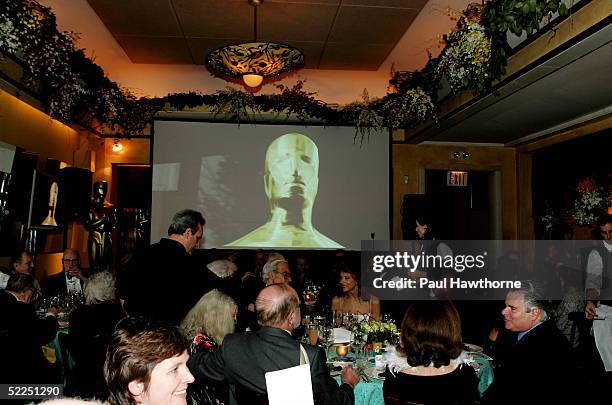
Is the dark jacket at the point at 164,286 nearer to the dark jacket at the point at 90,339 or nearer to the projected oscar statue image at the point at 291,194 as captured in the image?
the dark jacket at the point at 90,339

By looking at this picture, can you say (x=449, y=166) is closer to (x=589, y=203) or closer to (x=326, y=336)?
(x=589, y=203)

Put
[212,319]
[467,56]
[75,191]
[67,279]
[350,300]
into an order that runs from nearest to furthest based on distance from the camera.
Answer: [212,319] < [467,56] < [350,300] < [67,279] < [75,191]

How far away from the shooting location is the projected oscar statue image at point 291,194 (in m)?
7.88

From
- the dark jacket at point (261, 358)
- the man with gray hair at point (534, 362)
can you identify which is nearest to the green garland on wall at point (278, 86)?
the man with gray hair at point (534, 362)

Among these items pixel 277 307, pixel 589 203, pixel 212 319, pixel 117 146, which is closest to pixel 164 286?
pixel 212 319

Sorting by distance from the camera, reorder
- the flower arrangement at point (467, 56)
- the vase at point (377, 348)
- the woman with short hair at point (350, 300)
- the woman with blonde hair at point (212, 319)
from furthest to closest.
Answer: the woman with short hair at point (350, 300) → the flower arrangement at point (467, 56) → the vase at point (377, 348) → the woman with blonde hair at point (212, 319)

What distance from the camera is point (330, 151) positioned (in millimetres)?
8070

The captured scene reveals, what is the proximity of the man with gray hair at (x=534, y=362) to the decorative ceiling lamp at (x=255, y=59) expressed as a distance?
3660 mm

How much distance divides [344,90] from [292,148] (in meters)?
1.34

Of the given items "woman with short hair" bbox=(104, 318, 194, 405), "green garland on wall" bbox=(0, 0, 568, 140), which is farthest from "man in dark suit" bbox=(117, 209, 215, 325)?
"green garland on wall" bbox=(0, 0, 568, 140)

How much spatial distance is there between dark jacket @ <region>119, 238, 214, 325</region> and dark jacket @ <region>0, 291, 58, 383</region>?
1.97 feet

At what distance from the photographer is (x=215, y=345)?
267cm

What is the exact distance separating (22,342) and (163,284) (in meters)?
0.93

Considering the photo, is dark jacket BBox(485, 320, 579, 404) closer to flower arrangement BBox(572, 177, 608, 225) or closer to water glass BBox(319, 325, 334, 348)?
water glass BBox(319, 325, 334, 348)
